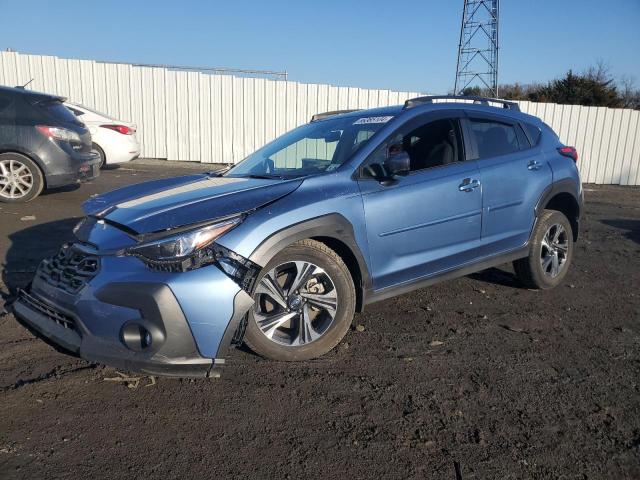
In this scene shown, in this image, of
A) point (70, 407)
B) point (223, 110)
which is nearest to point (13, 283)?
point (70, 407)

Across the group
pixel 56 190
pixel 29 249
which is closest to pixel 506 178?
pixel 29 249

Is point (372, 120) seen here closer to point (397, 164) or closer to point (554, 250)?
point (397, 164)

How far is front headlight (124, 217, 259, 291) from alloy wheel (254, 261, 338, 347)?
28cm

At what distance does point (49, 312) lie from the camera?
2.91m

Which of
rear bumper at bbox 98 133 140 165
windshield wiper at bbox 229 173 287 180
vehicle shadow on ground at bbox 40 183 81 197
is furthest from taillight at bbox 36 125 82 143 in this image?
windshield wiper at bbox 229 173 287 180

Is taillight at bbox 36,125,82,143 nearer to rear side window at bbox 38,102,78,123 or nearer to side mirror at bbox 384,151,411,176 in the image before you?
rear side window at bbox 38,102,78,123

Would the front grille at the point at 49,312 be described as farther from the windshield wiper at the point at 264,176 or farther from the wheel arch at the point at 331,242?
the windshield wiper at the point at 264,176

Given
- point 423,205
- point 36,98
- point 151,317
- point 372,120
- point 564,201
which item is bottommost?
point 151,317

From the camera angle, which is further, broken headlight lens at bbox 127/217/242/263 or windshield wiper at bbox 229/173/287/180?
windshield wiper at bbox 229/173/287/180

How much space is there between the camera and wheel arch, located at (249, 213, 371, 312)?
9.48ft

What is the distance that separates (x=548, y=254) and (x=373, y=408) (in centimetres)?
301

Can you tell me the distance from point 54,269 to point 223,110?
1182 centimetres

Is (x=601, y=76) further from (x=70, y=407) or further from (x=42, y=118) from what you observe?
(x=70, y=407)

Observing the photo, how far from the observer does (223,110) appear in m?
14.2
